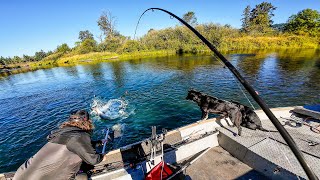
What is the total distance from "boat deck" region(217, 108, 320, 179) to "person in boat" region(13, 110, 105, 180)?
4.88 metres

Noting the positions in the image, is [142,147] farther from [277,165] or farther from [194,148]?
[277,165]

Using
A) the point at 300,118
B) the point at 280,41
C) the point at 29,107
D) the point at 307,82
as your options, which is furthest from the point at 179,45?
the point at 300,118

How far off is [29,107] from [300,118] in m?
21.2

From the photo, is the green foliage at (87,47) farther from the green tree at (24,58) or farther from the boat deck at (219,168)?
the boat deck at (219,168)

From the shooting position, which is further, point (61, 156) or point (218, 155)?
point (218, 155)

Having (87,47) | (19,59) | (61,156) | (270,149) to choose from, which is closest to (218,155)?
(270,149)

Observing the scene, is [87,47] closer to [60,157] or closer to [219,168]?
[219,168]

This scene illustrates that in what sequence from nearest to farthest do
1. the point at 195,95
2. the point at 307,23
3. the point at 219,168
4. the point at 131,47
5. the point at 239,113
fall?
1. the point at 219,168
2. the point at 239,113
3. the point at 195,95
4. the point at 307,23
5. the point at 131,47

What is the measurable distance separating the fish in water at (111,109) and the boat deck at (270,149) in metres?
8.04

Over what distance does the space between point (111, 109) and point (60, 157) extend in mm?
11302

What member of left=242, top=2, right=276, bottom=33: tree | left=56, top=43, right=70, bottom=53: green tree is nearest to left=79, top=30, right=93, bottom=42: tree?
left=56, top=43, right=70, bottom=53: green tree

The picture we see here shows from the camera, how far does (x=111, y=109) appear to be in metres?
14.0

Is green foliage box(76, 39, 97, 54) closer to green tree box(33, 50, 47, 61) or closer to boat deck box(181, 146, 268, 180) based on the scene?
green tree box(33, 50, 47, 61)

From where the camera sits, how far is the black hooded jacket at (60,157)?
2.89 metres
